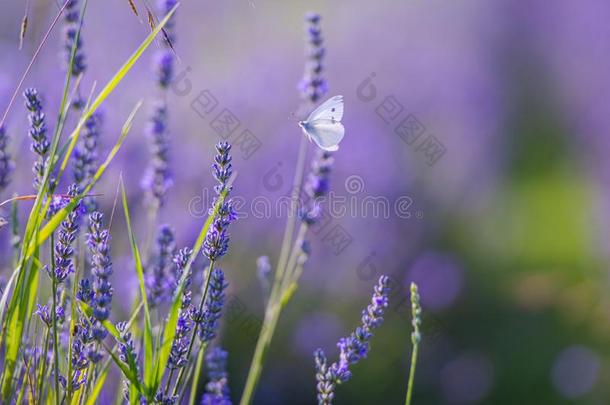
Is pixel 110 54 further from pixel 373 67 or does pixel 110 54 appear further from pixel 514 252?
pixel 514 252

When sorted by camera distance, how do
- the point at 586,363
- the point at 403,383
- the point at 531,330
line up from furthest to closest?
the point at 531,330
the point at 586,363
the point at 403,383

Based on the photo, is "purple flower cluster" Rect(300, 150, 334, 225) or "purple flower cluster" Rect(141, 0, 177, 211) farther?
"purple flower cluster" Rect(141, 0, 177, 211)

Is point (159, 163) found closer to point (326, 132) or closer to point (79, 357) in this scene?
point (326, 132)

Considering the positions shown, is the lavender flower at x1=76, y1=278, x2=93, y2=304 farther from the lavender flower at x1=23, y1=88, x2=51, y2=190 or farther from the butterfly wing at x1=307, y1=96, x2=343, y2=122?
the butterfly wing at x1=307, y1=96, x2=343, y2=122

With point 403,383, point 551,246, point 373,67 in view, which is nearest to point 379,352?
point 403,383

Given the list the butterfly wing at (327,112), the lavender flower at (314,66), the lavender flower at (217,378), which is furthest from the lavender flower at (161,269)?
the lavender flower at (314,66)

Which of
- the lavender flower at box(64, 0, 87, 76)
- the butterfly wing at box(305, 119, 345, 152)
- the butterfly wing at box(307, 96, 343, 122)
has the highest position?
the lavender flower at box(64, 0, 87, 76)

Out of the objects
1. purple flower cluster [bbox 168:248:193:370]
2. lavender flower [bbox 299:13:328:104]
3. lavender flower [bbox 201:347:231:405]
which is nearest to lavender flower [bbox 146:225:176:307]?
lavender flower [bbox 201:347:231:405]
